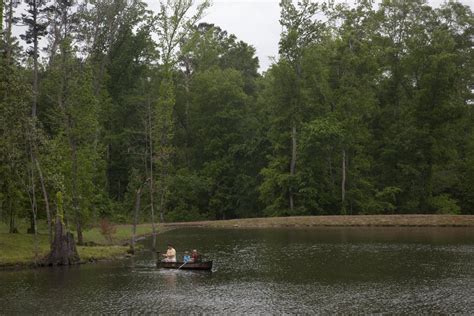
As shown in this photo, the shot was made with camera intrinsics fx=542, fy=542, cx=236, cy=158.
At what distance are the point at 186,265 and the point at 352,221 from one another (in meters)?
36.7

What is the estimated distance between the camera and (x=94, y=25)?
276 ft

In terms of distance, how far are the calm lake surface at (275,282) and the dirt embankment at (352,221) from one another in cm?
1696

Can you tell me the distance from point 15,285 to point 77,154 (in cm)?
1962

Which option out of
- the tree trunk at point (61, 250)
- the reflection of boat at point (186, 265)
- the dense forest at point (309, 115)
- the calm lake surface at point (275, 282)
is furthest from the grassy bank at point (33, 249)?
the dense forest at point (309, 115)

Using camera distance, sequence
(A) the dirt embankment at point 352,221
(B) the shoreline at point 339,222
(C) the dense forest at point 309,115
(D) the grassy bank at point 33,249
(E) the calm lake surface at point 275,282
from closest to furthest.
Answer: (E) the calm lake surface at point 275,282
(D) the grassy bank at point 33,249
(B) the shoreline at point 339,222
(A) the dirt embankment at point 352,221
(C) the dense forest at point 309,115

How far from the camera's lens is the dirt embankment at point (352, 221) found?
6738cm

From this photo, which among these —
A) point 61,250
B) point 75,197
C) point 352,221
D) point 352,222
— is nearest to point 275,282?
point 61,250

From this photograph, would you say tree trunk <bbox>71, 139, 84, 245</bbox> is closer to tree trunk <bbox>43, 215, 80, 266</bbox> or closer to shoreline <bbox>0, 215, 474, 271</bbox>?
tree trunk <bbox>43, 215, 80, 266</bbox>

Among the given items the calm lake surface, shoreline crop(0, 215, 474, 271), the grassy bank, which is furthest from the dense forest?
the calm lake surface

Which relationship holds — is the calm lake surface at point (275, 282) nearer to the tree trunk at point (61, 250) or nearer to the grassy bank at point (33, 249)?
the tree trunk at point (61, 250)

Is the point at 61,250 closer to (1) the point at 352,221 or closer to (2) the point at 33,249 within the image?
(2) the point at 33,249

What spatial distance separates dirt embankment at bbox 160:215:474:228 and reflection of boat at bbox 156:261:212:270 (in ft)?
96.6

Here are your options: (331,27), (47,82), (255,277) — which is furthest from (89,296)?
(331,27)

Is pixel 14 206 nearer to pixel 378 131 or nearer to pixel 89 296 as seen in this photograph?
pixel 89 296
